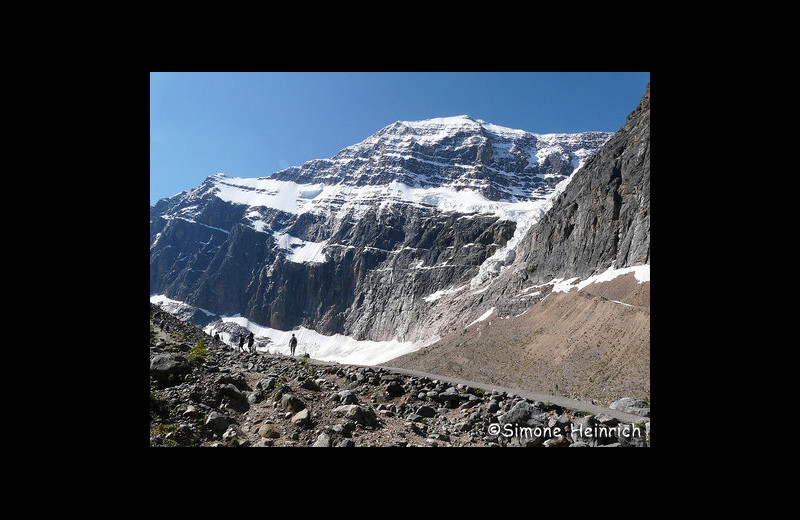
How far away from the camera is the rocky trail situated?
7.02m

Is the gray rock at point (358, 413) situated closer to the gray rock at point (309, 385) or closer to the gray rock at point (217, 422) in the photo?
the gray rock at point (309, 385)

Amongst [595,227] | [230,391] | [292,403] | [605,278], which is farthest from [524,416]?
[595,227]

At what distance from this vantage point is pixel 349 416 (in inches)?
309

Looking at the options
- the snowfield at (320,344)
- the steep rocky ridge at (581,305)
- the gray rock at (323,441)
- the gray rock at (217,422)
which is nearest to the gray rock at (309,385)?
the gray rock at (217,422)

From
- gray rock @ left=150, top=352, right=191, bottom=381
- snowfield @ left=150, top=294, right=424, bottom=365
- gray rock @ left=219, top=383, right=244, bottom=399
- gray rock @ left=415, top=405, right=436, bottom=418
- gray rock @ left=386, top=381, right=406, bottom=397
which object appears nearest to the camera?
gray rock @ left=219, top=383, right=244, bottom=399

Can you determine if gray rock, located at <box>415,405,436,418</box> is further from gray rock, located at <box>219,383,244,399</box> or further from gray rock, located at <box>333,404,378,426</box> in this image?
gray rock, located at <box>219,383,244,399</box>

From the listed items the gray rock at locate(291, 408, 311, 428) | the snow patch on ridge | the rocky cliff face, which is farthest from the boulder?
the rocky cliff face

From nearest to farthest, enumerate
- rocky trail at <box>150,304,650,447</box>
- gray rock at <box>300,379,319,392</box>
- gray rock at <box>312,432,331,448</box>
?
gray rock at <box>312,432,331,448</box> → rocky trail at <box>150,304,650,447</box> → gray rock at <box>300,379,319,392</box>

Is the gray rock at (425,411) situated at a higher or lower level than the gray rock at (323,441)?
lower

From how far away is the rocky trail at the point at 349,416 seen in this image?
7023 mm
